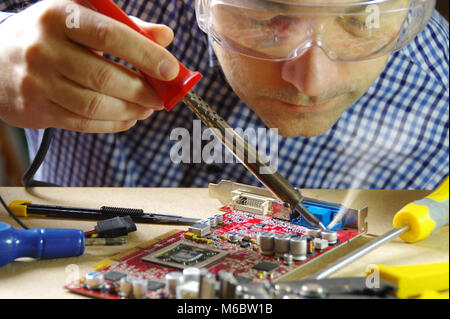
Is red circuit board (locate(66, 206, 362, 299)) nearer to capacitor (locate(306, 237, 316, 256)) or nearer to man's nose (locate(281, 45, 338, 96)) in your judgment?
capacitor (locate(306, 237, 316, 256))

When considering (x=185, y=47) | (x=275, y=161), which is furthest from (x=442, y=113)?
(x=185, y=47)

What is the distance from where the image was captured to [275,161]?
1541mm

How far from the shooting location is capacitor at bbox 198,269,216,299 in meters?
0.68

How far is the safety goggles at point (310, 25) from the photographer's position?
91 centimetres

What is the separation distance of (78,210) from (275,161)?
65cm

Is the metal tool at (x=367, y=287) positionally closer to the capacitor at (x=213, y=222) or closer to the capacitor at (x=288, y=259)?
the capacitor at (x=288, y=259)

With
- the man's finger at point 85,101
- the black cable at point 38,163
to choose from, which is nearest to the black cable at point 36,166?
the black cable at point 38,163

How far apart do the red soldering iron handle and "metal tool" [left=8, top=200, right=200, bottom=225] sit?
237mm

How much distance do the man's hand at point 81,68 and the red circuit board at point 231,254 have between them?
23cm

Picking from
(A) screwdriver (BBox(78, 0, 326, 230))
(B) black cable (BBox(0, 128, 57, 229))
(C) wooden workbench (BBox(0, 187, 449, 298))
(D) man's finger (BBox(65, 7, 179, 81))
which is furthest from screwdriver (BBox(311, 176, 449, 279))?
(B) black cable (BBox(0, 128, 57, 229))

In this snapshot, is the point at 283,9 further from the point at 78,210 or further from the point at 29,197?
the point at 29,197

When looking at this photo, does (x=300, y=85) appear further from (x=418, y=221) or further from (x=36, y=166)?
(x=36, y=166)

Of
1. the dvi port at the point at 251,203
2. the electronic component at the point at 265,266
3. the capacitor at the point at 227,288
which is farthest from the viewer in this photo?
the dvi port at the point at 251,203

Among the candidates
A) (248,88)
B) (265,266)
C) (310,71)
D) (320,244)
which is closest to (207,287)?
(265,266)
